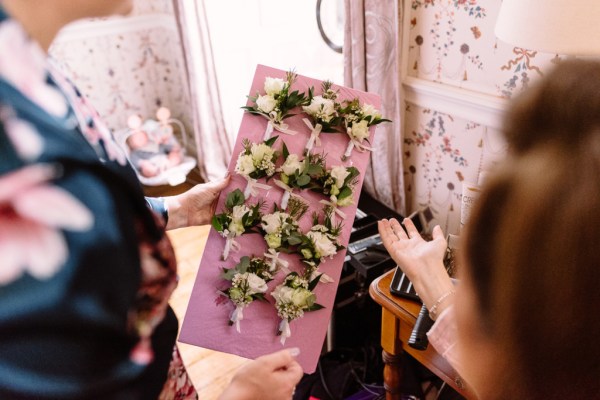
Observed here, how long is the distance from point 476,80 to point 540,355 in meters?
1.42

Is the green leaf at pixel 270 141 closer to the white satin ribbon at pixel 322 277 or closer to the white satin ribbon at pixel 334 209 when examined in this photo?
the white satin ribbon at pixel 334 209

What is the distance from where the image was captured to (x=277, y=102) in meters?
1.26

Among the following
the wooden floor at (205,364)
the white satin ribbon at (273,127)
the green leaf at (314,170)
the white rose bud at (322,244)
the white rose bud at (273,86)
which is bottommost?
the wooden floor at (205,364)

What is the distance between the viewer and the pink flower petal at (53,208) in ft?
1.38

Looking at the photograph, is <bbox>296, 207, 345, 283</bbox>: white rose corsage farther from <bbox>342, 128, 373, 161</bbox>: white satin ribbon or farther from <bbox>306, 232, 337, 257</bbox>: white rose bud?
<bbox>342, 128, 373, 161</bbox>: white satin ribbon

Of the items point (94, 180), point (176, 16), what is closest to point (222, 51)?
point (176, 16)

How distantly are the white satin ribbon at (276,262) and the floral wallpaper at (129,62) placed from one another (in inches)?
84.3

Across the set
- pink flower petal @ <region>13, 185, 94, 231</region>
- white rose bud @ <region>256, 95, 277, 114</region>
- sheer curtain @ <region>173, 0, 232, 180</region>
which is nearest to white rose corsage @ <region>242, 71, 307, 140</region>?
white rose bud @ <region>256, 95, 277, 114</region>

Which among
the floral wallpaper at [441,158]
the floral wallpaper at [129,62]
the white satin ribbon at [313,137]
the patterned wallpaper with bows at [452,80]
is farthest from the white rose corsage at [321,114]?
the floral wallpaper at [129,62]

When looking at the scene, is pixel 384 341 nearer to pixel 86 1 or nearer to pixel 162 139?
pixel 86 1

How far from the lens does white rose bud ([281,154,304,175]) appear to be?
1232 millimetres

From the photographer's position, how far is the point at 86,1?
53 centimetres

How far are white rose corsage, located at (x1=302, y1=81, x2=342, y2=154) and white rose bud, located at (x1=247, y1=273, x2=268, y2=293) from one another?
1.21 ft

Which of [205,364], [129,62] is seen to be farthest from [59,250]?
[129,62]
